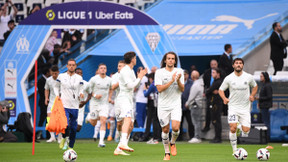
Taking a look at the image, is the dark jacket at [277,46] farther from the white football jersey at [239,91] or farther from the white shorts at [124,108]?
the white shorts at [124,108]

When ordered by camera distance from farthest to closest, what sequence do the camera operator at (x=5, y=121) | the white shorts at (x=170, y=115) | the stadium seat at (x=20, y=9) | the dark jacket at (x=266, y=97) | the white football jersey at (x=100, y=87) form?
the stadium seat at (x=20, y=9) → the camera operator at (x=5, y=121) → the dark jacket at (x=266, y=97) → the white football jersey at (x=100, y=87) → the white shorts at (x=170, y=115)

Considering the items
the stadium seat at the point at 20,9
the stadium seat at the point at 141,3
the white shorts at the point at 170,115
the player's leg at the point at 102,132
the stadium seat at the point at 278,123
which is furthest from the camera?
the stadium seat at the point at 141,3

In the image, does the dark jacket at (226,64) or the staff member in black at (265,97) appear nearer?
the staff member in black at (265,97)

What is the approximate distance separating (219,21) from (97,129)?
9.28 metres

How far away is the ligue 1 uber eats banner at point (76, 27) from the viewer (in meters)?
21.5

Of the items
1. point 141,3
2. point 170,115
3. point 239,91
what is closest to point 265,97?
point 239,91

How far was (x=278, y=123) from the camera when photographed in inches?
807

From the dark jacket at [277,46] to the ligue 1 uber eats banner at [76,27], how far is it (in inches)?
176

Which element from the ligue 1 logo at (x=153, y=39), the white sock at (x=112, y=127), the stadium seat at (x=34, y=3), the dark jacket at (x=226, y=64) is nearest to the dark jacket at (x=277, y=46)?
the dark jacket at (x=226, y=64)

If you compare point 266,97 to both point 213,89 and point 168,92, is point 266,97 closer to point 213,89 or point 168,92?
point 213,89

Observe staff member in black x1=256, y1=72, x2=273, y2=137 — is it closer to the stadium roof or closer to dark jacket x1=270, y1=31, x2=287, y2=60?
dark jacket x1=270, y1=31, x2=287, y2=60

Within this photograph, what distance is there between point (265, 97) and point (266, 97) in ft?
0.11

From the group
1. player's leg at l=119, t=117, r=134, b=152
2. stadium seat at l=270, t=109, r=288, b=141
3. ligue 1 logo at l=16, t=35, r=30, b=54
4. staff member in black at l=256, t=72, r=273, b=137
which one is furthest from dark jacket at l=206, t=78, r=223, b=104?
ligue 1 logo at l=16, t=35, r=30, b=54

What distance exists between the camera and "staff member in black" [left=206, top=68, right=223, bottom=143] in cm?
1970
